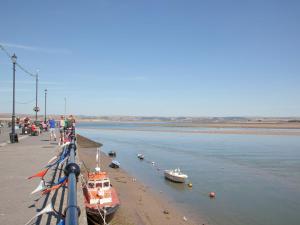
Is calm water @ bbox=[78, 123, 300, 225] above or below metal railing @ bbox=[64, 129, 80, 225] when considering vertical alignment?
below

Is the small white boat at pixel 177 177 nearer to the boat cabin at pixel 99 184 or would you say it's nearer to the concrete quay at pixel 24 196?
the boat cabin at pixel 99 184

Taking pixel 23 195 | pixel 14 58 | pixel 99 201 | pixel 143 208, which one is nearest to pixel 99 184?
pixel 99 201

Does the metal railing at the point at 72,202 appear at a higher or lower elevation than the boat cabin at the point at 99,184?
higher

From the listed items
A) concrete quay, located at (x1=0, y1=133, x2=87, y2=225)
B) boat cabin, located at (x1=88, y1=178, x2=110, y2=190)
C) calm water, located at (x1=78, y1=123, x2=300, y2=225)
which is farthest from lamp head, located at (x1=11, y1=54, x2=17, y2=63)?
calm water, located at (x1=78, y1=123, x2=300, y2=225)

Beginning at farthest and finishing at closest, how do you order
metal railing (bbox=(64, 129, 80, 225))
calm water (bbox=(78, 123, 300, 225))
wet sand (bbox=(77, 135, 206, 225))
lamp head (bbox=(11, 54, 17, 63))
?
1. lamp head (bbox=(11, 54, 17, 63))
2. calm water (bbox=(78, 123, 300, 225))
3. wet sand (bbox=(77, 135, 206, 225))
4. metal railing (bbox=(64, 129, 80, 225))

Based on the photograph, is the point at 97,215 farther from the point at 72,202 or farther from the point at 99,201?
the point at 72,202


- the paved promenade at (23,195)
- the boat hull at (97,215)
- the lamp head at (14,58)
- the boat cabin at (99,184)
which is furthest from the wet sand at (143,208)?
the lamp head at (14,58)

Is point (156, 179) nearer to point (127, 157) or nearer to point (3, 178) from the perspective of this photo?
point (127, 157)

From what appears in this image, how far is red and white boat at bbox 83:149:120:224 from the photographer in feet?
41.5

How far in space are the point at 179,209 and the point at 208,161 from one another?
1889cm

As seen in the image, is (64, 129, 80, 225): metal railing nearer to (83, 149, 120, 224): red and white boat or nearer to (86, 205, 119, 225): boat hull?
(83, 149, 120, 224): red and white boat

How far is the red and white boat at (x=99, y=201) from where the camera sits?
1265 cm

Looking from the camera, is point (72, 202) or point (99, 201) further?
point (99, 201)

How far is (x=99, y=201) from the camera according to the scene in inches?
508
